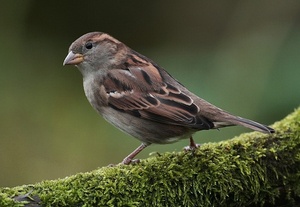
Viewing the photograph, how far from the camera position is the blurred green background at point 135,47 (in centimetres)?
762

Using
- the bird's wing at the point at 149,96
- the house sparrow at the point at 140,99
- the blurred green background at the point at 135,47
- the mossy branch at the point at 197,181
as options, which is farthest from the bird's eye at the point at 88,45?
the blurred green background at the point at 135,47

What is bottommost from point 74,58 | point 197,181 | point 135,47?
point 197,181

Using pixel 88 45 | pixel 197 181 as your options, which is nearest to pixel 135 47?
pixel 88 45

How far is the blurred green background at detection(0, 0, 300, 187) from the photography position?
25.0ft

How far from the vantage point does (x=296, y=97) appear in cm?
731

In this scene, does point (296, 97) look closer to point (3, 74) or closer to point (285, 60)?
point (285, 60)

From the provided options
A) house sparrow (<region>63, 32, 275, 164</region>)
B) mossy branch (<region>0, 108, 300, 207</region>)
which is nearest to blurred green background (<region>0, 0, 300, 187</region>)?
house sparrow (<region>63, 32, 275, 164</region>)

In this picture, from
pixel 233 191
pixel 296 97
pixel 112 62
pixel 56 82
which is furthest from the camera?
pixel 56 82

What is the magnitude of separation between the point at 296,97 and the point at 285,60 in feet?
1.81

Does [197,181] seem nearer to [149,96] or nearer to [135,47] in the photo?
[149,96]

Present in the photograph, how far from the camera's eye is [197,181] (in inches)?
169

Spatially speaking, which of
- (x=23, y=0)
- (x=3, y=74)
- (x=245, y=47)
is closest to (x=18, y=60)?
(x=3, y=74)

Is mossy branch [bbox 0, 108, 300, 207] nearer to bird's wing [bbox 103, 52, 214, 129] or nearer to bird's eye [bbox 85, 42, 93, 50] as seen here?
bird's wing [bbox 103, 52, 214, 129]

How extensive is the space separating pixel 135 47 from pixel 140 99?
4850 mm
